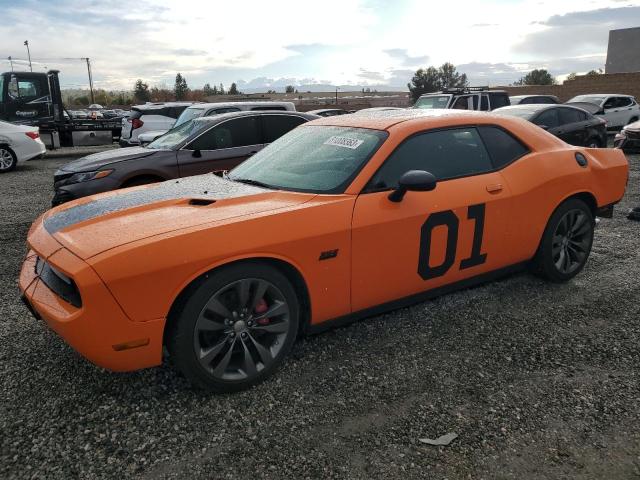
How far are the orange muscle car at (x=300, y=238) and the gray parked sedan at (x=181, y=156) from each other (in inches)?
118

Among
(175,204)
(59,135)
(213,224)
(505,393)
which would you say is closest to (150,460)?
(213,224)

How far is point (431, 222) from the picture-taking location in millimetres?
3248

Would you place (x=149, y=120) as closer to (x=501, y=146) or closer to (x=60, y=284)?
(x=501, y=146)

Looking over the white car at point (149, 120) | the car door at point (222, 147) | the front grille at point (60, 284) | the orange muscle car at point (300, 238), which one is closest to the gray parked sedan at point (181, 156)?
the car door at point (222, 147)

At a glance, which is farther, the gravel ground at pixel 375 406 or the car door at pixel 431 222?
the car door at pixel 431 222

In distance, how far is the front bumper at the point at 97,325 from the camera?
2348 millimetres

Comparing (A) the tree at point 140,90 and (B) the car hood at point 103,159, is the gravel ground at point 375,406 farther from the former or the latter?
(A) the tree at point 140,90

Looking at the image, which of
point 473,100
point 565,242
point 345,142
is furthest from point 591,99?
point 345,142

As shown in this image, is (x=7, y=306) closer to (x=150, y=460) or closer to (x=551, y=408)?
(x=150, y=460)

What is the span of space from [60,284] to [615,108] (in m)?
20.0

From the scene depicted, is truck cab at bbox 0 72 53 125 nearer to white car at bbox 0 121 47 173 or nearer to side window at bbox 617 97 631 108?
white car at bbox 0 121 47 173

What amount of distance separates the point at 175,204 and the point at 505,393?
2219 mm

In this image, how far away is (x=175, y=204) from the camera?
3055mm

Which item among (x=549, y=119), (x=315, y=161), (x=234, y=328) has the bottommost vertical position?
(x=234, y=328)
